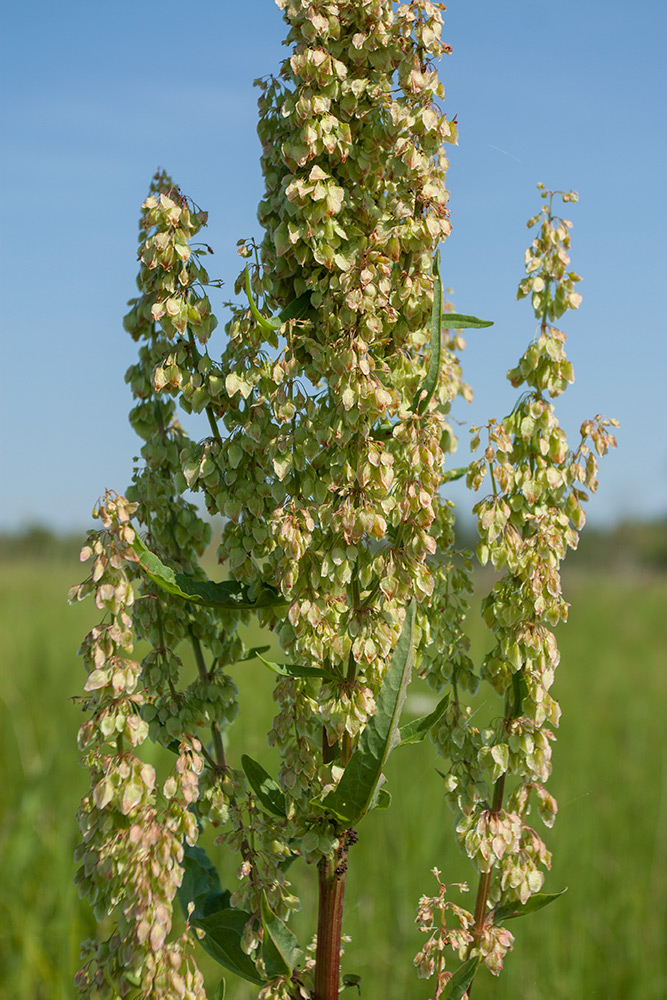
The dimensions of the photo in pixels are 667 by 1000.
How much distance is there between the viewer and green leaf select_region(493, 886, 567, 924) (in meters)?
1.11

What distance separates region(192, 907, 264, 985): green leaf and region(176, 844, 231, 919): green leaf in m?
0.08

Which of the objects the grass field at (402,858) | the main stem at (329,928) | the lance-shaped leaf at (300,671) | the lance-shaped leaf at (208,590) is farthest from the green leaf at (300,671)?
the grass field at (402,858)

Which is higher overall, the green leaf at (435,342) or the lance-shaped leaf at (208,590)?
the green leaf at (435,342)

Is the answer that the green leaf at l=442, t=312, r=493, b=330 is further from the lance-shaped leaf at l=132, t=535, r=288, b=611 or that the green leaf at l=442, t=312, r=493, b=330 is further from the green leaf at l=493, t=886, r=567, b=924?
the green leaf at l=493, t=886, r=567, b=924

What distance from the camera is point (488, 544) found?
1.14 m

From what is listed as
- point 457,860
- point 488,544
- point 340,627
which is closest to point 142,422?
point 340,627

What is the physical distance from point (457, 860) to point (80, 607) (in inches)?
182

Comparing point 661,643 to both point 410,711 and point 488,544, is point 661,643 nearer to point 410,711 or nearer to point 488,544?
point 410,711

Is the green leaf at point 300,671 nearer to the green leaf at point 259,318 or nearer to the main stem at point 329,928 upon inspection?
the main stem at point 329,928

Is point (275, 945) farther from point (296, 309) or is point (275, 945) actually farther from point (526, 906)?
point (296, 309)

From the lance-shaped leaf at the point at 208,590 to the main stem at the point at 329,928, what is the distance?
13.5 inches

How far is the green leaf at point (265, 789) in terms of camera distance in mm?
1147

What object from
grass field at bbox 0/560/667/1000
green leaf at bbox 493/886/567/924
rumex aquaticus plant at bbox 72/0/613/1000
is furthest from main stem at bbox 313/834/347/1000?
grass field at bbox 0/560/667/1000

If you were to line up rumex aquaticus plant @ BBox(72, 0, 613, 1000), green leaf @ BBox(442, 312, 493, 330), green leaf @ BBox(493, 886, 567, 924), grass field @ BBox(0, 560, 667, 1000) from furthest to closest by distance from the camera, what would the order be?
1. grass field @ BBox(0, 560, 667, 1000)
2. green leaf @ BBox(442, 312, 493, 330)
3. green leaf @ BBox(493, 886, 567, 924)
4. rumex aquaticus plant @ BBox(72, 0, 613, 1000)
